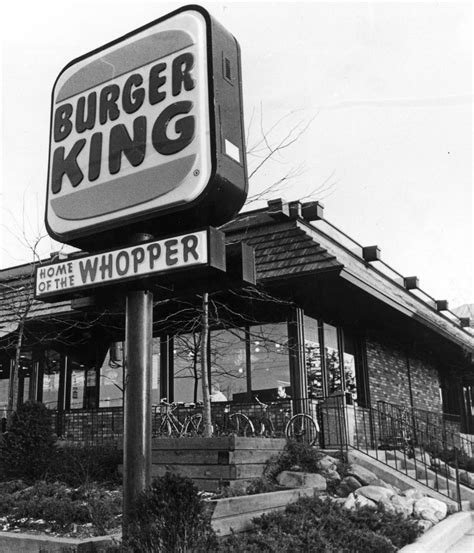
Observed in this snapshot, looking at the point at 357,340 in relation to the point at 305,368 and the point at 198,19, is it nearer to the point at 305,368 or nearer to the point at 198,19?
the point at 305,368

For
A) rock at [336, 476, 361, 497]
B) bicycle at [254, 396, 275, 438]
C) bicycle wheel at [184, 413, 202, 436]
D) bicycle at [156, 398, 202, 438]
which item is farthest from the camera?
bicycle at [156, 398, 202, 438]

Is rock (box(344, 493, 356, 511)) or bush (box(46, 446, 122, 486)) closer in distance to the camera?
→ rock (box(344, 493, 356, 511))

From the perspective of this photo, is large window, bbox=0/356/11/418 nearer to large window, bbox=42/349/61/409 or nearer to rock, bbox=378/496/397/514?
large window, bbox=42/349/61/409

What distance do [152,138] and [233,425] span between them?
365 inches

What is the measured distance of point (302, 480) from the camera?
8.91 metres

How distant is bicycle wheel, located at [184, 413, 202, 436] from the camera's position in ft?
43.4

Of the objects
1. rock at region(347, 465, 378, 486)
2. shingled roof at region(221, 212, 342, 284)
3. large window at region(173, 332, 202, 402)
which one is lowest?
rock at region(347, 465, 378, 486)

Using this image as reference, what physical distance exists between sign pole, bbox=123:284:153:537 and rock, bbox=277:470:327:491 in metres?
4.32

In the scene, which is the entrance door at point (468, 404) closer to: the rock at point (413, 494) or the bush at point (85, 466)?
the rock at point (413, 494)

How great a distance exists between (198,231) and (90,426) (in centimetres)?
1269

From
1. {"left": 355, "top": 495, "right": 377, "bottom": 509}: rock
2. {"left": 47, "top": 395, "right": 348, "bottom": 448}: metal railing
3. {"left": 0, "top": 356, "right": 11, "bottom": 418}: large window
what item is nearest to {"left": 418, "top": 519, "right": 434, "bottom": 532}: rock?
{"left": 355, "top": 495, "right": 377, "bottom": 509}: rock

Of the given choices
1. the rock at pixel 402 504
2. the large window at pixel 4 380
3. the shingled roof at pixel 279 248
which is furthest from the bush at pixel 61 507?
the large window at pixel 4 380

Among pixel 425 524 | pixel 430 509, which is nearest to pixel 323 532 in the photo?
pixel 425 524

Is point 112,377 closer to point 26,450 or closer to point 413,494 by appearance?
point 26,450
